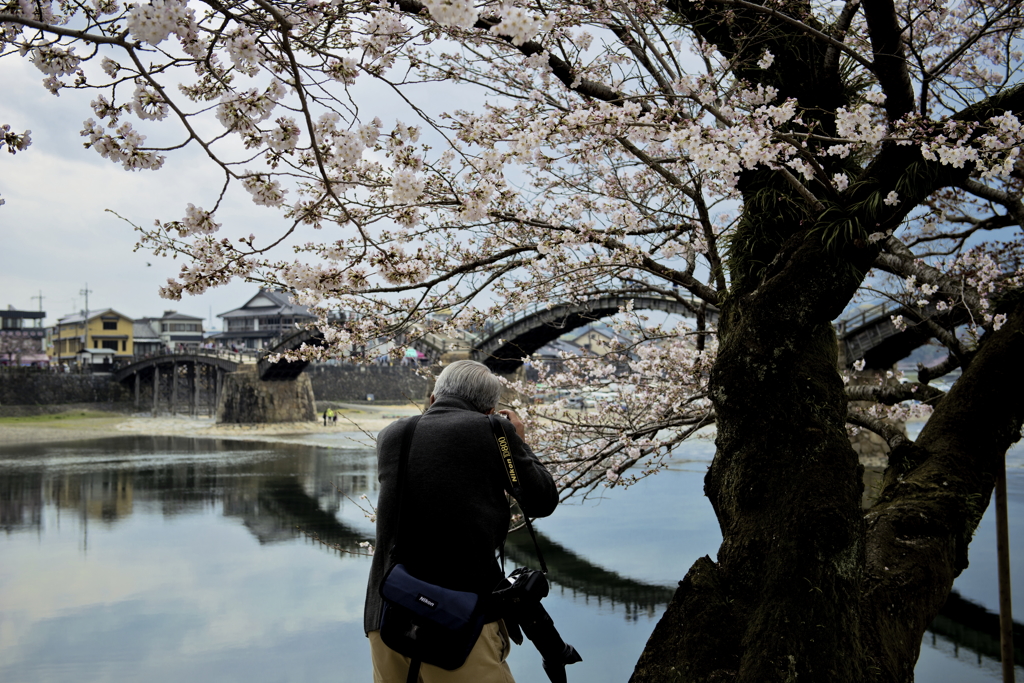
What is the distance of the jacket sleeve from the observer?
6.24ft

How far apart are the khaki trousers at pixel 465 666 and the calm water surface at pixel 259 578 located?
2.78 metres

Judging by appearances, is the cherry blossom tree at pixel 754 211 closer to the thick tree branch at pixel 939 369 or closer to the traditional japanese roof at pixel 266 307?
the thick tree branch at pixel 939 369

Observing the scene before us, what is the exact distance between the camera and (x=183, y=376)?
1655 inches

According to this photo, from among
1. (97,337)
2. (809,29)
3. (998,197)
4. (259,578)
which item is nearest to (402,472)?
(809,29)

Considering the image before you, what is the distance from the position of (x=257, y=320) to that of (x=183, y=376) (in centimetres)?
1125

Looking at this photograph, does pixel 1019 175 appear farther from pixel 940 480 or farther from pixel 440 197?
pixel 440 197

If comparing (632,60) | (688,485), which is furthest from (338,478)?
(632,60)

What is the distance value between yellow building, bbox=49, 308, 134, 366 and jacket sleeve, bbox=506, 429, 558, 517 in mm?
49469

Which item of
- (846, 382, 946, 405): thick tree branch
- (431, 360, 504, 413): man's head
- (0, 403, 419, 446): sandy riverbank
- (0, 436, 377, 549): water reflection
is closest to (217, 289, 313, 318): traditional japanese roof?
(0, 403, 419, 446): sandy riverbank

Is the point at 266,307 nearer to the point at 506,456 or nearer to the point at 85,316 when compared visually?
the point at 85,316

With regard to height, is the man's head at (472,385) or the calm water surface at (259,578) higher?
the man's head at (472,385)

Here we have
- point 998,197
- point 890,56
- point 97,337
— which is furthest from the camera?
point 97,337

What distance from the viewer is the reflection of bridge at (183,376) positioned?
35.5 meters

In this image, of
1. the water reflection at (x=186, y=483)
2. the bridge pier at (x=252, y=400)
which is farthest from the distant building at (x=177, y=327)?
the water reflection at (x=186, y=483)
